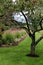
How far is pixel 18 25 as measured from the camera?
16344mm

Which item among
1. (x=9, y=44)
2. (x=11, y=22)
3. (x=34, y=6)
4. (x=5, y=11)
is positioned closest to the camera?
(x=34, y=6)

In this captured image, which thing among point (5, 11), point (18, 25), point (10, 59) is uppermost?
point (5, 11)

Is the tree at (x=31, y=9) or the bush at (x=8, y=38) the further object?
the bush at (x=8, y=38)

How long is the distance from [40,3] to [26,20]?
1772 millimetres

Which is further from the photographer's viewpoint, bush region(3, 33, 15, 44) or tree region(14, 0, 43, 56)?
A: bush region(3, 33, 15, 44)

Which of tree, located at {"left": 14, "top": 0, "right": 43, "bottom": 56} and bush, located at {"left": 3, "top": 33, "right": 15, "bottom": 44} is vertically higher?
tree, located at {"left": 14, "top": 0, "right": 43, "bottom": 56}

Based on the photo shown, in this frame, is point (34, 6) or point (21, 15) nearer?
point (34, 6)

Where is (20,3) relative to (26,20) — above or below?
above

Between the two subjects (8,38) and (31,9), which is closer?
(31,9)

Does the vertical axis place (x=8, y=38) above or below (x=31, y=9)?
below

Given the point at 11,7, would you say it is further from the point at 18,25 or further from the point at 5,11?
the point at 18,25

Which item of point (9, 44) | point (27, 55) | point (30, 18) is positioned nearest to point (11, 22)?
point (30, 18)

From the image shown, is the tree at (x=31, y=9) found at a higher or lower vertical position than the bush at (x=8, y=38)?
higher

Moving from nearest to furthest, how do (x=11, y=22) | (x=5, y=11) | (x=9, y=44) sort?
(x=5, y=11)
(x=11, y=22)
(x=9, y=44)
